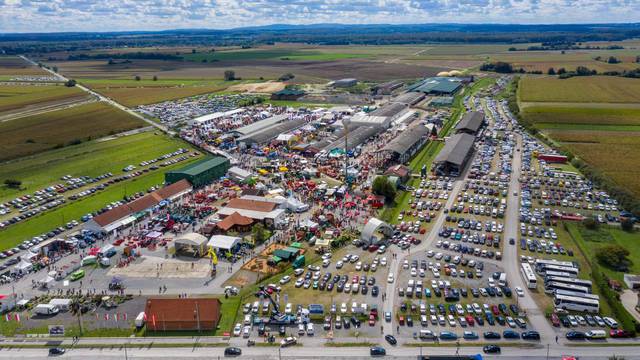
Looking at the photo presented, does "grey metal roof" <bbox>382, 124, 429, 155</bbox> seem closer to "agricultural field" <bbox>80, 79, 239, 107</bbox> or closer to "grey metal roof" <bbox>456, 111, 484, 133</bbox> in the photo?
"grey metal roof" <bbox>456, 111, 484, 133</bbox>

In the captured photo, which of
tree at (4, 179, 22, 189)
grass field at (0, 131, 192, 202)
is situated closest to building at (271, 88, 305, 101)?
grass field at (0, 131, 192, 202)

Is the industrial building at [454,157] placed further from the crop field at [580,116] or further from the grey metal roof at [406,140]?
the crop field at [580,116]

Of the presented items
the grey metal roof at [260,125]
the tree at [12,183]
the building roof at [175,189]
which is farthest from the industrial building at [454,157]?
the tree at [12,183]

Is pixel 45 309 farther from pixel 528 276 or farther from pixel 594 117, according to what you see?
pixel 594 117

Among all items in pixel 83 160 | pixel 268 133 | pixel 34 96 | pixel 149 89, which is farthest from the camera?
pixel 149 89

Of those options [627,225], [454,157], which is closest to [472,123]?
[454,157]

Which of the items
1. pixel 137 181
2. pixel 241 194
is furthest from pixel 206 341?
pixel 137 181

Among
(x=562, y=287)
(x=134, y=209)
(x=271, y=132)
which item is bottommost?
(x=562, y=287)
